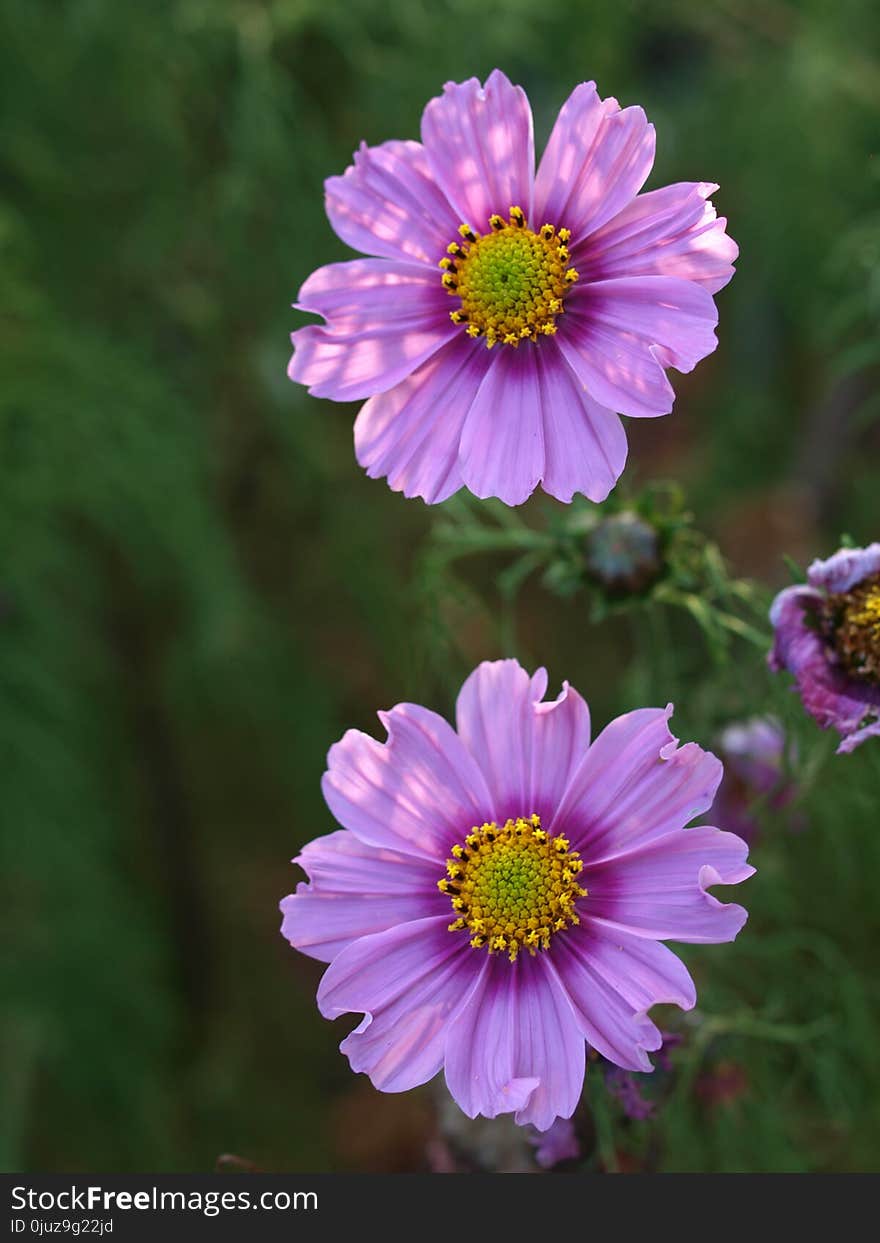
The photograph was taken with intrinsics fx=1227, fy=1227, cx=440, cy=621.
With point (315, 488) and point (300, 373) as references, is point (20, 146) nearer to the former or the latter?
point (315, 488)

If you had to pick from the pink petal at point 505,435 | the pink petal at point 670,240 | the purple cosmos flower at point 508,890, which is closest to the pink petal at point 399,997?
the purple cosmos flower at point 508,890

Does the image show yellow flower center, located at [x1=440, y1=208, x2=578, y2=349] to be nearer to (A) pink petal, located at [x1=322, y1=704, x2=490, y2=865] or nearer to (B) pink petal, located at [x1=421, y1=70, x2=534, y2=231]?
(B) pink petal, located at [x1=421, y1=70, x2=534, y2=231]

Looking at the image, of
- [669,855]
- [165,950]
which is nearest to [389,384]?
[669,855]

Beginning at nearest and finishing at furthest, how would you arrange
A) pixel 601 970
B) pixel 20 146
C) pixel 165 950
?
1. pixel 601 970
2. pixel 20 146
3. pixel 165 950

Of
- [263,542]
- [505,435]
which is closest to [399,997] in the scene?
[505,435]

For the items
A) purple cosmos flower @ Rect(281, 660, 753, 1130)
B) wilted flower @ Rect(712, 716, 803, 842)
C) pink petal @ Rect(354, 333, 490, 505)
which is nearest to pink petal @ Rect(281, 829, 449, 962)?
purple cosmos flower @ Rect(281, 660, 753, 1130)
